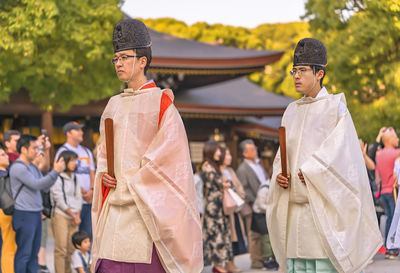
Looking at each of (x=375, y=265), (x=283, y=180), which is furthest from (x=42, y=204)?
(x=375, y=265)

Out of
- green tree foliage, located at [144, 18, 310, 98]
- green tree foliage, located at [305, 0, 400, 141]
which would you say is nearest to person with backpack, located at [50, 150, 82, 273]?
green tree foliage, located at [305, 0, 400, 141]

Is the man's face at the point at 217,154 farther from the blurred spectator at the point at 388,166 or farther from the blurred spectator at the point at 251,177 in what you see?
the blurred spectator at the point at 388,166

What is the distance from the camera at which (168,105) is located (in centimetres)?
428

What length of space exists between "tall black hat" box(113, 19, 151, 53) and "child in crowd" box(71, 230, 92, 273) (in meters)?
3.81

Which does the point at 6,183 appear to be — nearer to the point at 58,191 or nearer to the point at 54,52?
the point at 58,191

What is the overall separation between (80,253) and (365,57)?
9859mm

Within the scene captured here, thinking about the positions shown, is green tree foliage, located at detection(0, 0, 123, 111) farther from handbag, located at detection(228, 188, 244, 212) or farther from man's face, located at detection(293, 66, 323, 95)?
man's face, located at detection(293, 66, 323, 95)

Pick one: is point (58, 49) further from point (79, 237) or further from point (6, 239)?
point (6, 239)

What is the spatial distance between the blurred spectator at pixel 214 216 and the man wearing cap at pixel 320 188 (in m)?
4.12

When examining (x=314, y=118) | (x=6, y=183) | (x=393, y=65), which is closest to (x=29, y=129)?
(x=393, y=65)

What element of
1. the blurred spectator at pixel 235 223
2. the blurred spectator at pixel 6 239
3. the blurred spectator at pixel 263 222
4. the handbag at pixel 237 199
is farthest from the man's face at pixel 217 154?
the blurred spectator at pixel 6 239

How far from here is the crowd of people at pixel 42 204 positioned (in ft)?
23.4

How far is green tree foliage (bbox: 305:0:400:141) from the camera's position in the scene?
14578 millimetres

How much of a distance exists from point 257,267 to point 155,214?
6255 mm
